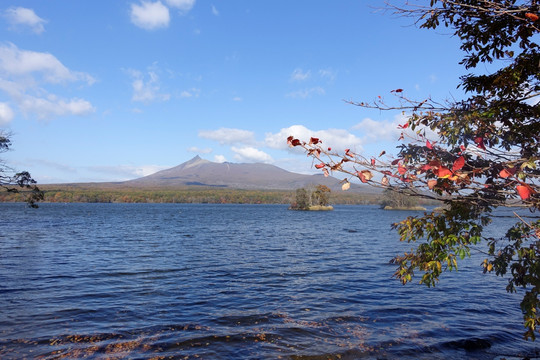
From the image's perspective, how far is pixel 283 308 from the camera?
13.8m

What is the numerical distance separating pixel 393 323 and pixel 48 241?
35466 mm

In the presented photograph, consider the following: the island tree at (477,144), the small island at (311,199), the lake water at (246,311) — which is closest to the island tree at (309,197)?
the small island at (311,199)

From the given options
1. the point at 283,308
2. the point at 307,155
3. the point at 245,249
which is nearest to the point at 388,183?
the point at 307,155

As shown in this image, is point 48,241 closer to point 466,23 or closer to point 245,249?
point 245,249

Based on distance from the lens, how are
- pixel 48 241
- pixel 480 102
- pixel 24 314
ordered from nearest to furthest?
pixel 480 102 < pixel 24 314 < pixel 48 241

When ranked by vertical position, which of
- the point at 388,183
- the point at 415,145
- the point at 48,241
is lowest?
the point at 48,241

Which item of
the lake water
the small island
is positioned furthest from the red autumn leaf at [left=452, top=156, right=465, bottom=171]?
the small island

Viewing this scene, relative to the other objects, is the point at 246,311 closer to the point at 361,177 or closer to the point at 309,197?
the point at 361,177

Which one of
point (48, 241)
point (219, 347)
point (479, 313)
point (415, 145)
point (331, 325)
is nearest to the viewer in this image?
point (415, 145)

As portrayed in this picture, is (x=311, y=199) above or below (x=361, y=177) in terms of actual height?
above

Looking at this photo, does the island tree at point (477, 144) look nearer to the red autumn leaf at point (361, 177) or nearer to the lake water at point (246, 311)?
the red autumn leaf at point (361, 177)

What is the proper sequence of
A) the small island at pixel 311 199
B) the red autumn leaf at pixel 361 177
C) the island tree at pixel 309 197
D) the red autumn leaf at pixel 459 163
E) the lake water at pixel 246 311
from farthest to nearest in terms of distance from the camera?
the island tree at pixel 309 197
the small island at pixel 311 199
the lake water at pixel 246 311
the red autumn leaf at pixel 361 177
the red autumn leaf at pixel 459 163

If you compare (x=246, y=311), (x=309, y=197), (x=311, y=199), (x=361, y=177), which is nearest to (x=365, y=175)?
(x=361, y=177)

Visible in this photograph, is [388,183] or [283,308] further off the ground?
[388,183]
